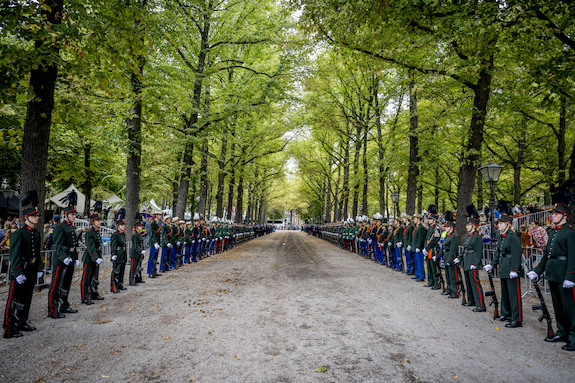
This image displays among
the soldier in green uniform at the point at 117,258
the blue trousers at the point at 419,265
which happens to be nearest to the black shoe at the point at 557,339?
the blue trousers at the point at 419,265

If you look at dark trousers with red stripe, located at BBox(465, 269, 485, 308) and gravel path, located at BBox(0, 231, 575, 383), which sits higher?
dark trousers with red stripe, located at BBox(465, 269, 485, 308)

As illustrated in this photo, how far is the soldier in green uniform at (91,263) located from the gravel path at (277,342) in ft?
1.09

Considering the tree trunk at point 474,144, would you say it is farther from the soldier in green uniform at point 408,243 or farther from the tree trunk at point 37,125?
the tree trunk at point 37,125

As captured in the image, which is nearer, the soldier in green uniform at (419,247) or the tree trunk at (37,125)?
the tree trunk at (37,125)

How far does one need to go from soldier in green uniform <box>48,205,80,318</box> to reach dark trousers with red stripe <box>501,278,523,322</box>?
8.68 metres

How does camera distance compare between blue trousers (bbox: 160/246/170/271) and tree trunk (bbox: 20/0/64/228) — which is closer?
tree trunk (bbox: 20/0/64/228)

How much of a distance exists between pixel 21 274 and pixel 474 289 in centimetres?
903

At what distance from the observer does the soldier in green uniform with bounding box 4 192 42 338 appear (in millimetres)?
5398

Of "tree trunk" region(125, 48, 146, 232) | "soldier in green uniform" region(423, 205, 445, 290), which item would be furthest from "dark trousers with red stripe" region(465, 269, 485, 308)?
"tree trunk" region(125, 48, 146, 232)

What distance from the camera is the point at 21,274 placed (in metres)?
5.54

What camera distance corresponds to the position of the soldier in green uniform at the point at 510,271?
645 cm

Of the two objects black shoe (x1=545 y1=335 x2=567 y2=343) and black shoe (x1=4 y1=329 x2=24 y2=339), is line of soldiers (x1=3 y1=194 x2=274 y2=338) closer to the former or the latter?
black shoe (x1=4 y1=329 x2=24 y2=339)

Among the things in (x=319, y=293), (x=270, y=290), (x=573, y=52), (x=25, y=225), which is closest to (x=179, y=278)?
(x=270, y=290)

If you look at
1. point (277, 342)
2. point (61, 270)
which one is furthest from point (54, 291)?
point (277, 342)
